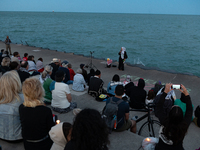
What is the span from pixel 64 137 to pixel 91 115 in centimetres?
90

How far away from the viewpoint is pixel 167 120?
9.11 ft

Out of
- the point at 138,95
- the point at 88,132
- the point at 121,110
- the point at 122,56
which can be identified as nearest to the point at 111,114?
the point at 121,110

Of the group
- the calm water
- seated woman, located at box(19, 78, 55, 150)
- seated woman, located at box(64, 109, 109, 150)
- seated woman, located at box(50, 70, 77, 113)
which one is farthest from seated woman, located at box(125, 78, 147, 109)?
the calm water

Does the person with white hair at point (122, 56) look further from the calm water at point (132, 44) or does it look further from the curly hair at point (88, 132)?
the curly hair at point (88, 132)

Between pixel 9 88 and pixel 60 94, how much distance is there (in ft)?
5.58

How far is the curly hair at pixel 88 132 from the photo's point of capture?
1936 millimetres

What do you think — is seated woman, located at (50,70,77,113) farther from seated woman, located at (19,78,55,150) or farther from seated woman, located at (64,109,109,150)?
seated woman, located at (64,109,109,150)

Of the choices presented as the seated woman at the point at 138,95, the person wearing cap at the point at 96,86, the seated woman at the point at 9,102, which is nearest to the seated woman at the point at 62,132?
the seated woman at the point at 9,102

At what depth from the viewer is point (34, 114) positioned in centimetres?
290

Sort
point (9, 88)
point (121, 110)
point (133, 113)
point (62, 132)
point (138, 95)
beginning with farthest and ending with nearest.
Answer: point (133, 113), point (138, 95), point (121, 110), point (9, 88), point (62, 132)

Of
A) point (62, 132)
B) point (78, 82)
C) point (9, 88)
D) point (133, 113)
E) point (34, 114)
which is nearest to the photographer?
point (62, 132)

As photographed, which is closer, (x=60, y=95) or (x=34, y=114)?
(x=34, y=114)

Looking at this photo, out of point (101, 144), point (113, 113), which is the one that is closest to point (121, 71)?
point (113, 113)

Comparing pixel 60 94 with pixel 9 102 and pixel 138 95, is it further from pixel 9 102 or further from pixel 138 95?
pixel 138 95
